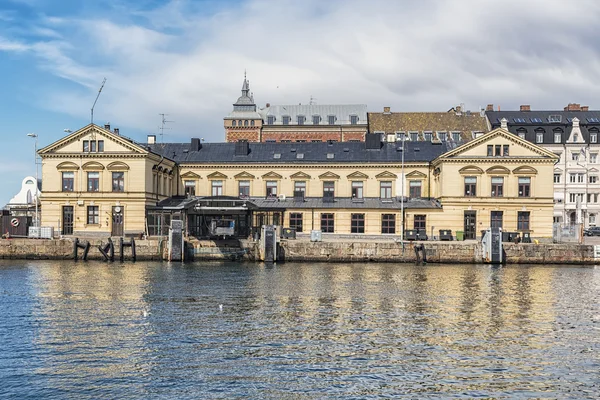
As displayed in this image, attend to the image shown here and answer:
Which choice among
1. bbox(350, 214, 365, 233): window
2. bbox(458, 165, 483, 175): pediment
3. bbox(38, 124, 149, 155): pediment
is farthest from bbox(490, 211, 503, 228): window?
bbox(38, 124, 149, 155): pediment

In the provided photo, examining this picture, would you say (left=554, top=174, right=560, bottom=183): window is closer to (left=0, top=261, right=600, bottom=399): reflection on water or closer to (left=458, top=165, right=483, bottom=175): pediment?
(left=458, top=165, right=483, bottom=175): pediment

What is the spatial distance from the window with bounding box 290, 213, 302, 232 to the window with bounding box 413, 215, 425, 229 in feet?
44.9

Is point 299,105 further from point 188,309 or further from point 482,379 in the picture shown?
point 482,379

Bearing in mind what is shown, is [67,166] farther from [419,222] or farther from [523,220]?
[523,220]

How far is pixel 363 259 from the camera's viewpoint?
63938 mm

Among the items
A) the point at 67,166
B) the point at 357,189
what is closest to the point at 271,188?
the point at 357,189

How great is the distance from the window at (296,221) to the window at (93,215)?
2316 centimetres

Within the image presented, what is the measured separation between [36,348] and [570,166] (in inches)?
4136

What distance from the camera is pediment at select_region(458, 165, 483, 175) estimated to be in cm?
7338

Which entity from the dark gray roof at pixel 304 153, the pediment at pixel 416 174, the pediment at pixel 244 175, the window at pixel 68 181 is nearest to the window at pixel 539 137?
the dark gray roof at pixel 304 153

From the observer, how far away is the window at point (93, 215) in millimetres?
74450

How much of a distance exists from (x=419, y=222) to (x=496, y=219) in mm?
8975

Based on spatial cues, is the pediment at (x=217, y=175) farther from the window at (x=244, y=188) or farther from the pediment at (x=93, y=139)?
the pediment at (x=93, y=139)

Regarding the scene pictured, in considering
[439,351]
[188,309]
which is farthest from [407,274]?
[439,351]
